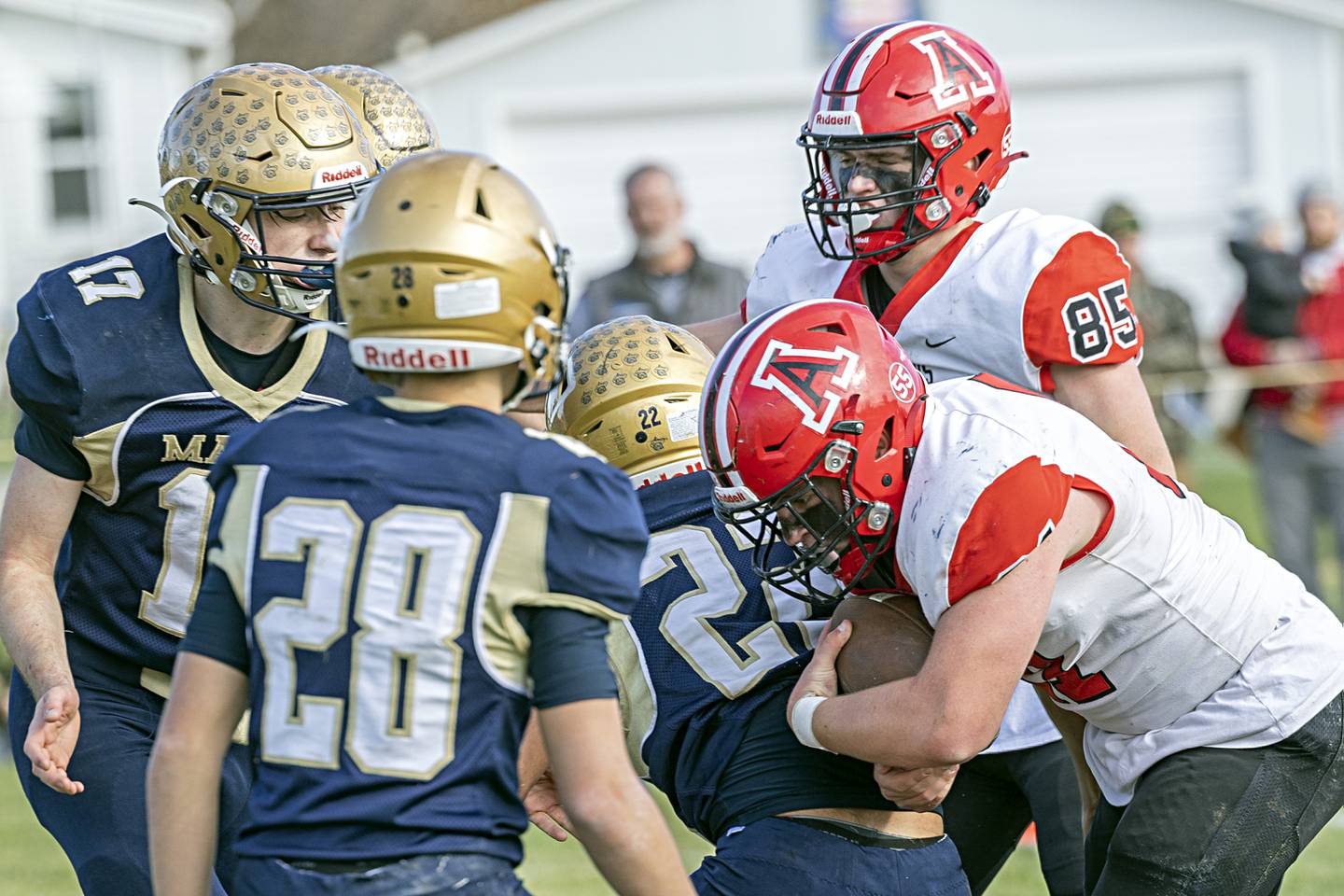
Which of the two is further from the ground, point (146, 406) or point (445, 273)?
point (445, 273)

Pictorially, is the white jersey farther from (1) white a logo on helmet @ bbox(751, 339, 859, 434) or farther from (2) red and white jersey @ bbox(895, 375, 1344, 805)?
(1) white a logo on helmet @ bbox(751, 339, 859, 434)

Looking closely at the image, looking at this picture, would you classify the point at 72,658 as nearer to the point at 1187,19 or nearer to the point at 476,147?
the point at 476,147

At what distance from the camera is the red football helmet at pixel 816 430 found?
2971 millimetres

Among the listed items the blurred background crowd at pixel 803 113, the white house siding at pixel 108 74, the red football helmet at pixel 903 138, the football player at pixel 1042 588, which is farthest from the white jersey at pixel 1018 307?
the blurred background crowd at pixel 803 113

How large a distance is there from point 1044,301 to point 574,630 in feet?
5.47

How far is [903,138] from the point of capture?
3771mm

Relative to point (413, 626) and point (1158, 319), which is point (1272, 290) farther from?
point (413, 626)

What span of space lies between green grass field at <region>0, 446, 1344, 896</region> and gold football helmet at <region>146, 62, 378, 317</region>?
122 inches

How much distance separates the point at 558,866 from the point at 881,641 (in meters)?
3.50

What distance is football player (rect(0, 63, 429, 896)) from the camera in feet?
11.0

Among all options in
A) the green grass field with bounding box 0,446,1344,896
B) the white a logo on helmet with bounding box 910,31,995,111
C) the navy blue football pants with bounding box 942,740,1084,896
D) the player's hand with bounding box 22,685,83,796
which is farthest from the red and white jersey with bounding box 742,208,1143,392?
the green grass field with bounding box 0,446,1344,896

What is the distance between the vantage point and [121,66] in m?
16.5

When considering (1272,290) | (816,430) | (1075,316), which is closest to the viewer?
(816,430)

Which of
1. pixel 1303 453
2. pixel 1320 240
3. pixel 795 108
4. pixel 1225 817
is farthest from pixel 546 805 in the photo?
pixel 795 108
